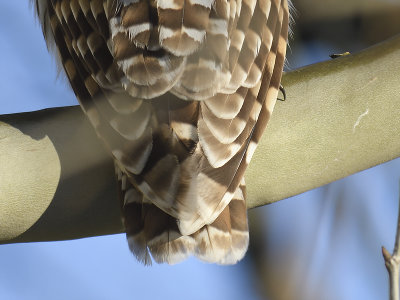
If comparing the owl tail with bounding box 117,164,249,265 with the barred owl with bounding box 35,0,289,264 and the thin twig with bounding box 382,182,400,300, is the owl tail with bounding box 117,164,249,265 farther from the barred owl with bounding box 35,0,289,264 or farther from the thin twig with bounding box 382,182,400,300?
the thin twig with bounding box 382,182,400,300

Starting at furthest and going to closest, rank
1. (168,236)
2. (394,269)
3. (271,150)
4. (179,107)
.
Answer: (271,150) < (168,236) < (179,107) < (394,269)

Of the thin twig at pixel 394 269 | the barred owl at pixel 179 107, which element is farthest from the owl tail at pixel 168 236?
the thin twig at pixel 394 269

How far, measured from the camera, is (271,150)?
9.39ft

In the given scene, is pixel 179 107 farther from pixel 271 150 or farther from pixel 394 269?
pixel 394 269

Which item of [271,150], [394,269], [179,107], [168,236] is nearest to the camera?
[394,269]

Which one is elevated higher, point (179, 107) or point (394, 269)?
point (179, 107)

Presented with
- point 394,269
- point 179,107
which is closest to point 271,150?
point 179,107

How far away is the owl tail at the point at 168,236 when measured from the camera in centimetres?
267

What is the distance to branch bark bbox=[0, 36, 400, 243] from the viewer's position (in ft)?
8.80

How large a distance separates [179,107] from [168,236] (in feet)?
1.34

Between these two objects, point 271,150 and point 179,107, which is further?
point 271,150

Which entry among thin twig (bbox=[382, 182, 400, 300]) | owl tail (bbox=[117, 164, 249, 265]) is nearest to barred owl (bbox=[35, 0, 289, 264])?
owl tail (bbox=[117, 164, 249, 265])

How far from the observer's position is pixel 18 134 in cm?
267

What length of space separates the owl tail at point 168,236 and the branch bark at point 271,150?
0.11 m
